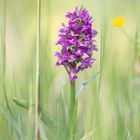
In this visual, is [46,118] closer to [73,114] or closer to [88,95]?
[73,114]

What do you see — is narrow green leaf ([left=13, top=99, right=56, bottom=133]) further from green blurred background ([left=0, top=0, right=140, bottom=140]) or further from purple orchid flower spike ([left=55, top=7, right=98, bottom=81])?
purple orchid flower spike ([left=55, top=7, right=98, bottom=81])

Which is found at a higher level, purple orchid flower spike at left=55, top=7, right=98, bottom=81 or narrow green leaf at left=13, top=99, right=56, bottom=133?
purple orchid flower spike at left=55, top=7, right=98, bottom=81

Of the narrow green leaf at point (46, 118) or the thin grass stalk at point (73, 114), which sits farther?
the narrow green leaf at point (46, 118)

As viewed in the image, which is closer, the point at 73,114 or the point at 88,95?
the point at 73,114

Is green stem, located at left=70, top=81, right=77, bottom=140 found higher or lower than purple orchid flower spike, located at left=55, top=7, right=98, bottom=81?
lower

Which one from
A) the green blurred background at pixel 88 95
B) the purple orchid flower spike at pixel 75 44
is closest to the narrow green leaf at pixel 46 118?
the green blurred background at pixel 88 95

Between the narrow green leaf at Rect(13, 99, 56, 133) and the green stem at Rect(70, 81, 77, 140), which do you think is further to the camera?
the narrow green leaf at Rect(13, 99, 56, 133)

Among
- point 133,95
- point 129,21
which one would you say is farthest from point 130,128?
point 129,21

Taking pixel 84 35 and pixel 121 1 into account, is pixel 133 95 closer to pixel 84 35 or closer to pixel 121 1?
pixel 84 35

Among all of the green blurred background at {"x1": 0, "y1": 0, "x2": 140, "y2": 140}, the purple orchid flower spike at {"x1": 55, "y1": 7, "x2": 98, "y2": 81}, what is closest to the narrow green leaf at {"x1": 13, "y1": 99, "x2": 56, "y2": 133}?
the green blurred background at {"x1": 0, "y1": 0, "x2": 140, "y2": 140}

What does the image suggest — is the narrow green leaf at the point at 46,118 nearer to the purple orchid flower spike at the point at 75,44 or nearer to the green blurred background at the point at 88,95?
the green blurred background at the point at 88,95

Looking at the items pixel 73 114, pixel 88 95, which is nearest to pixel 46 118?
pixel 73 114
